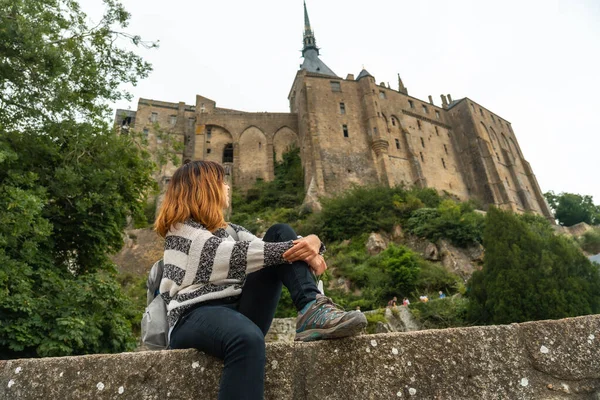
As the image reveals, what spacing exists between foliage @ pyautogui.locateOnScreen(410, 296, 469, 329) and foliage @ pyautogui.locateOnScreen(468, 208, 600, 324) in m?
0.42

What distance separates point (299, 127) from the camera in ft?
128

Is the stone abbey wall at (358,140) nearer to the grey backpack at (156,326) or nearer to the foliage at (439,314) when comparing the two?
the foliage at (439,314)

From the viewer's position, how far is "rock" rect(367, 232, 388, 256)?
72.2 feet

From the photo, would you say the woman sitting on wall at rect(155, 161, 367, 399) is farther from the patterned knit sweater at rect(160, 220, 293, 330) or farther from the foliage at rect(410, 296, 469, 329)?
the foliage at rect(410, 296, 469, 329)

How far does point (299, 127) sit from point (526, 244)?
92.3ft

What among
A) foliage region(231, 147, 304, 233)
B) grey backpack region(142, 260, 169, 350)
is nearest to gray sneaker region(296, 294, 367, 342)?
grey backpack region(142, 260, 169, 350)

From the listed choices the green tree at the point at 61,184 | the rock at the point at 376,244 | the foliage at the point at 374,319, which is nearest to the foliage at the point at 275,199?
the rock at the point at 376,244

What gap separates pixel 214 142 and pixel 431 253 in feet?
83.1

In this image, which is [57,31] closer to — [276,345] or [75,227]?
[75,227]

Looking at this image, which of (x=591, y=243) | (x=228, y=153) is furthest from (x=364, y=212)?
(x=591, y=243)

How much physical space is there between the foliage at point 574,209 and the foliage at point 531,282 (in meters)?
43.4

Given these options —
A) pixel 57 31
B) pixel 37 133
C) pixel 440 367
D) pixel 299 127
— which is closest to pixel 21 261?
pixel 37 133

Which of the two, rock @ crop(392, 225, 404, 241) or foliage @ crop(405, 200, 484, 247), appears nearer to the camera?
foliage @ crop(405, 200, 484, 247)

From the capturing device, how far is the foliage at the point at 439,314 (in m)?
12.3
